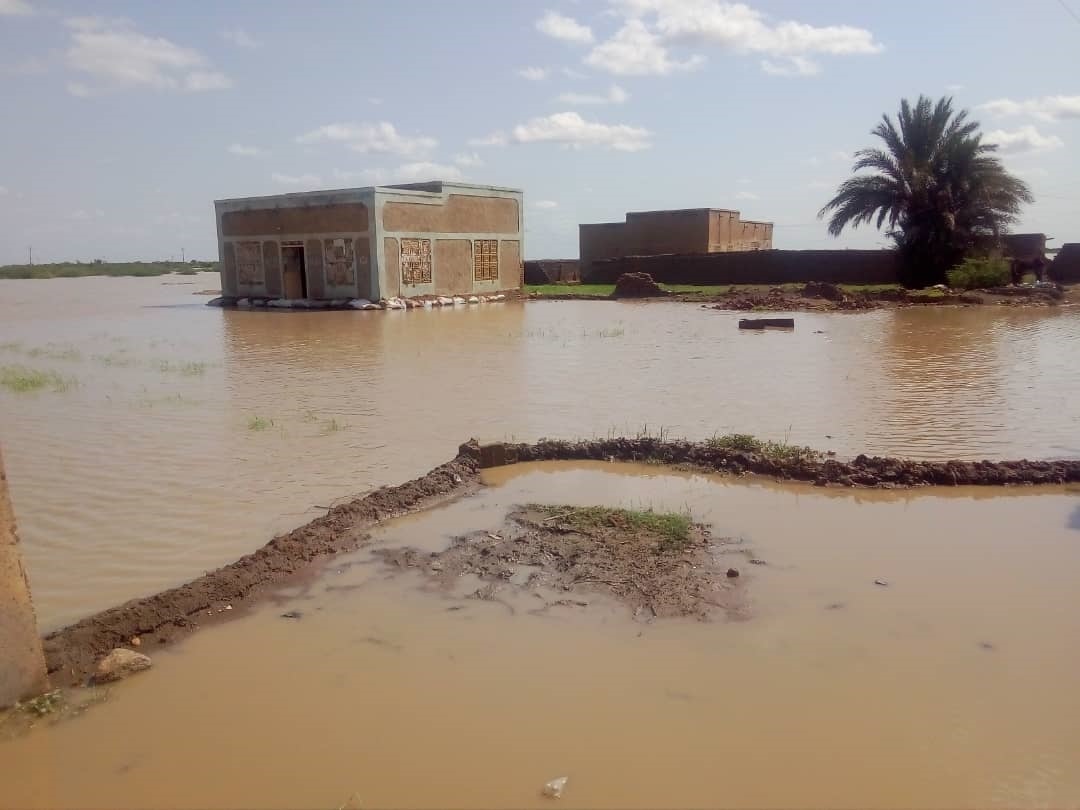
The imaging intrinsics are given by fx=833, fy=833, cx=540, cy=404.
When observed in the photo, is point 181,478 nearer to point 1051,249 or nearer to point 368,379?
point 368,379

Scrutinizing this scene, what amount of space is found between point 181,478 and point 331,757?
4.66 m

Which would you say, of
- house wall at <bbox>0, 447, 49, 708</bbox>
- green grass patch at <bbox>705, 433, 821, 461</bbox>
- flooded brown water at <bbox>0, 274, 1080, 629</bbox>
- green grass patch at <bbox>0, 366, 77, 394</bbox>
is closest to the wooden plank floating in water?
flooded brown water at <bbox>0, 274, 1080, 629</bbox>

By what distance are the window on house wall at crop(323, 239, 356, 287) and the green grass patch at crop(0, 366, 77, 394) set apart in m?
14.1

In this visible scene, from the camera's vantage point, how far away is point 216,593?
4.92 m

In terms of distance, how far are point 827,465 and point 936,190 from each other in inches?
1084

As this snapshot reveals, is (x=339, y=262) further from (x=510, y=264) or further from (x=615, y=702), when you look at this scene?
(x=615, y=702)

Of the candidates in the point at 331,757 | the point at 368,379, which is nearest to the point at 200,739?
the point at 331,757

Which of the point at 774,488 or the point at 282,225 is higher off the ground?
the point at 282,225

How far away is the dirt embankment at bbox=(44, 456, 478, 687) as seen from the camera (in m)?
4.30

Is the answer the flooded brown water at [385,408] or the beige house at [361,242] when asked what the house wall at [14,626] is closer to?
the flooded brown water at [385,408]

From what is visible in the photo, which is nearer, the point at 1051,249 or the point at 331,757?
the point at 331,757

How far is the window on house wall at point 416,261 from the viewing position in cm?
2892

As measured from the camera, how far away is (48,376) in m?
14.0

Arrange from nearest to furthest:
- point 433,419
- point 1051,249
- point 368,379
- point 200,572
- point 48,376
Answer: point 200,572 < point 433,419 < point 368,379 < point 48,376 < point 1051,249
